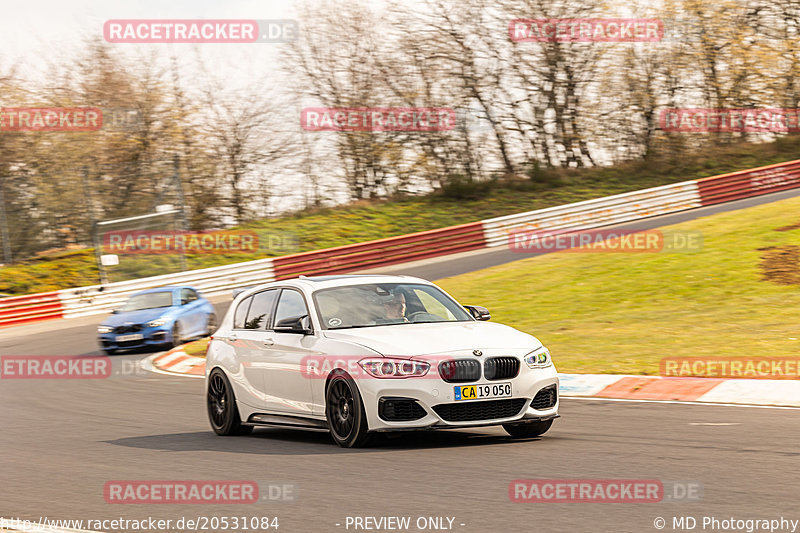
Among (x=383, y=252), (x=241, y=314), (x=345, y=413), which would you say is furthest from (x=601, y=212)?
(x=345, y=413)

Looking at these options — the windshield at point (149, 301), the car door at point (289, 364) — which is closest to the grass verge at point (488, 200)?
the windshield at point (149, 301)

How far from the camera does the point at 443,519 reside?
5.80 m

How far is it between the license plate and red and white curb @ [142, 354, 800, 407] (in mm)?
3542

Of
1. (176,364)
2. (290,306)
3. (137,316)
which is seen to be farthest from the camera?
(137,316)

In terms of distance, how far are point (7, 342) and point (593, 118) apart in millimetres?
22727

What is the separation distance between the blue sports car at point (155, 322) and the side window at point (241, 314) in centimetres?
1105

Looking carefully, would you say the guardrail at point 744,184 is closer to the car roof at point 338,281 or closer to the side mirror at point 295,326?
the car roof at point 338,281

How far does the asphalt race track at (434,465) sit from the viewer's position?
596 cm

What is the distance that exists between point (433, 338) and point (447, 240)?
83.3 feet

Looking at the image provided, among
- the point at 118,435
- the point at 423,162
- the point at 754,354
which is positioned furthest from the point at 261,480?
the point at 423,162

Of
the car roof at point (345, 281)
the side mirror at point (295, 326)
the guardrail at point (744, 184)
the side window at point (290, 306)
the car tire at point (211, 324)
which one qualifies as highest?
the guardrail at point (744, 184)

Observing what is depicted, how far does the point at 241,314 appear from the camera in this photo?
34.6 feet

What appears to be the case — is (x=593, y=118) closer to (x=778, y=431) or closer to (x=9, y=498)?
(x=778, y=431)

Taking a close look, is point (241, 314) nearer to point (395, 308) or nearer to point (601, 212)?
point (395, 308)
